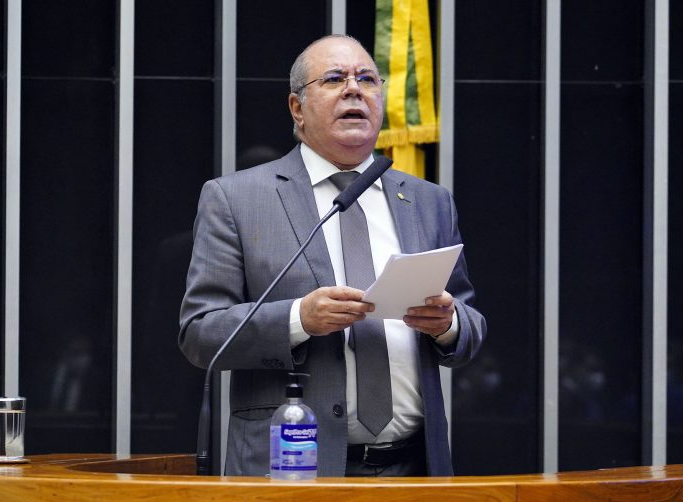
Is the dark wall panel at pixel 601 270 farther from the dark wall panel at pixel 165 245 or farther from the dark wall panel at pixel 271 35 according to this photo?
the dark wall panel at pixel 165 245

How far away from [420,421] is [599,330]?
3091mm

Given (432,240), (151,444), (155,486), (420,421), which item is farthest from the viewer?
(151,444)

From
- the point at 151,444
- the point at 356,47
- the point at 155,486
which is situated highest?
the point at 356,47

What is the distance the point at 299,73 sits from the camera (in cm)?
334

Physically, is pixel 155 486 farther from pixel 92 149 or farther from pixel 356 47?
pixel 92 149

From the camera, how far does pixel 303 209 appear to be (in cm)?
312

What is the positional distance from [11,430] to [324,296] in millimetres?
890

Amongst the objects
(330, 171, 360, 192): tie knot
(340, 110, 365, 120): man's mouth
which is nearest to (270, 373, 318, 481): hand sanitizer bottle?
(330, 171, 360, 192): tie knot

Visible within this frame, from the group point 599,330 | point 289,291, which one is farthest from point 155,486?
point 599,330

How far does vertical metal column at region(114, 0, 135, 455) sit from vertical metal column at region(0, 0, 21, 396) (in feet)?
1.51

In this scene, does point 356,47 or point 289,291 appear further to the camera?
point 356,47

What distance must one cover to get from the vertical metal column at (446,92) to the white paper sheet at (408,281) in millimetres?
2906

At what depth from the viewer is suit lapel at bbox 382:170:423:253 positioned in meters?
3.14

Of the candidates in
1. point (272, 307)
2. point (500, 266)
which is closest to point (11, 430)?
point (272, 307)
